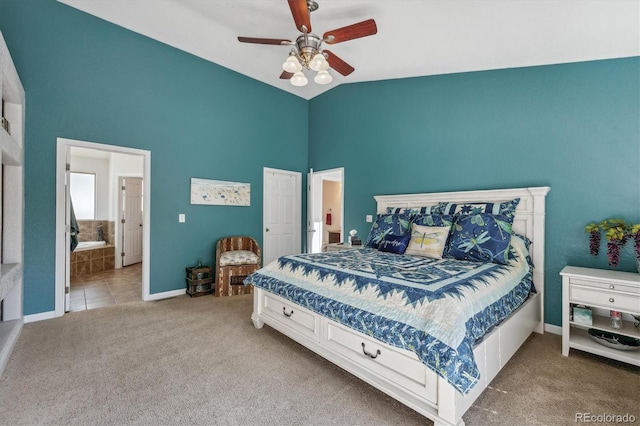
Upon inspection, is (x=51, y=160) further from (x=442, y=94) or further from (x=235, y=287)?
(x=442, y=94)

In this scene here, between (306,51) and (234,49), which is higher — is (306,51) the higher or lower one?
the lower one

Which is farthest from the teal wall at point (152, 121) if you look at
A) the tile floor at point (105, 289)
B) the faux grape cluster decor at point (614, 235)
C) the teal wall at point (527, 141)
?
the faux grape cluster decor at point (614, 235)

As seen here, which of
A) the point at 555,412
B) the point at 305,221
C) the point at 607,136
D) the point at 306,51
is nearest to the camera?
the point at 555,412

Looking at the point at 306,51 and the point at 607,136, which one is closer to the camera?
the point at 306,51

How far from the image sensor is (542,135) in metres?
2.97

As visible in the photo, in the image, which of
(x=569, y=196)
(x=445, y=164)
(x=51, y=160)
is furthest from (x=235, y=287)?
(x=569, y=196)

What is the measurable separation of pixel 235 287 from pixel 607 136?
443cm

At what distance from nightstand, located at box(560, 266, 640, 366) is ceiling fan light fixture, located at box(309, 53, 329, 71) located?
8.57ft

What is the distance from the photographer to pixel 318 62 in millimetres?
2357

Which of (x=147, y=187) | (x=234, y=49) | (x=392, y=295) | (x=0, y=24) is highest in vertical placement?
(x=234, y=49)

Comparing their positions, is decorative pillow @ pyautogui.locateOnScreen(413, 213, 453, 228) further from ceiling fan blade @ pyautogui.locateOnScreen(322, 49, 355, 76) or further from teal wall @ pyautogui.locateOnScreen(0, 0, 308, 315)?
teal wall @ pyautogui.locateOnScreen(0, 0, 308, 315)
